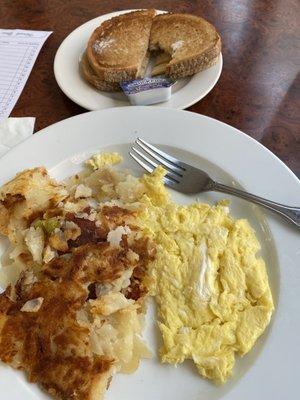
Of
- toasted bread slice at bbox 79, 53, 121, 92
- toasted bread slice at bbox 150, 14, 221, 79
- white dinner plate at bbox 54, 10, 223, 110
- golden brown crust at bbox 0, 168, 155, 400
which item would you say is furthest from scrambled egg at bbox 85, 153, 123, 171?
toasted bread slice at bbox 150, 14, 221, 79

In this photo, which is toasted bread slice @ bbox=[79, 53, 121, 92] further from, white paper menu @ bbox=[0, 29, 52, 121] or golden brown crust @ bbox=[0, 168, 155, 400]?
golden brown crust @ bbox=[0, 168, 155, 400]

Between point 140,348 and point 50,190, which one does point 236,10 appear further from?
point 140,348

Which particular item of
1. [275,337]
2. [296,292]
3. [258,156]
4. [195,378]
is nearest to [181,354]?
[195,378]

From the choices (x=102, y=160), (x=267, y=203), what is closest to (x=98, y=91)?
(x=102, y=160)

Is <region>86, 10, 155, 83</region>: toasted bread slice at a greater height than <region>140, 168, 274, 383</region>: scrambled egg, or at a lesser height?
greater

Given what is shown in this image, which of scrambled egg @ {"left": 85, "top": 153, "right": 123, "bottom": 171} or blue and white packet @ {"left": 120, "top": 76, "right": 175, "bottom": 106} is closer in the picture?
scrambled egg @ {"left": 85, "top": 153, "right": 123, "bottom": 171}

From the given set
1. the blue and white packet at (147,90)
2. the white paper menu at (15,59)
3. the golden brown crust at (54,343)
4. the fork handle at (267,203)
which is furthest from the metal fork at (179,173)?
the white paper menu at (15,59)

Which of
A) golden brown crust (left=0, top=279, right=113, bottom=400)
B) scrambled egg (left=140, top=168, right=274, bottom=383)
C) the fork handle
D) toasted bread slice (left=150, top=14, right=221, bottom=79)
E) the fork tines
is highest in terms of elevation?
toasted bread slice (left=150, top=14, right=221, bottom=79)

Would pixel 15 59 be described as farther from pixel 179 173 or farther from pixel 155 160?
pixel 179 173
